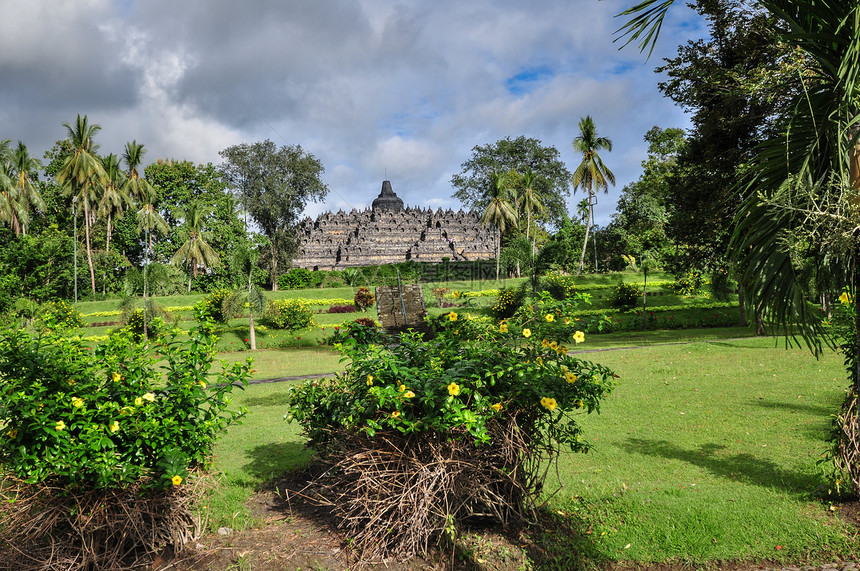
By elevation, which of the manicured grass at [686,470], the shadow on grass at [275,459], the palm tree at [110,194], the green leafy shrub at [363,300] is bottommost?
the shadow on grass at [275,459]

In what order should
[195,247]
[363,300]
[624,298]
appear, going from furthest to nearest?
[195,247]
[363,300]
[624,298]

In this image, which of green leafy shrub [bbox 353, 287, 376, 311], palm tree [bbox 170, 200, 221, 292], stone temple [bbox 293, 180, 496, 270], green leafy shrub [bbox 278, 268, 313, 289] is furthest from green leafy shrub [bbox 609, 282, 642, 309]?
stone temple [bbox 293, 180, 496, 270]

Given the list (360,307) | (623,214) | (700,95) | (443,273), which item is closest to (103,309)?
(360,307)

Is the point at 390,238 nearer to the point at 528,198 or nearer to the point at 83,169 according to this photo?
the point at 528,198

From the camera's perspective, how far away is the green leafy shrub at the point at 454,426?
3.33m

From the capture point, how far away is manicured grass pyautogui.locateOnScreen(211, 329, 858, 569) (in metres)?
3.56

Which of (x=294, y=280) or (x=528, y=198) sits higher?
(x=528, y=198)

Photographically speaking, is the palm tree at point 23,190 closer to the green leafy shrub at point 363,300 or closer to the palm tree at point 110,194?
the palm tree at point 110,194

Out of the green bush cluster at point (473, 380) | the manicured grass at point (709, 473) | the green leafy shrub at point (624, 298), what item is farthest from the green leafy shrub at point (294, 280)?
the green bush cluster at point (473, 380)

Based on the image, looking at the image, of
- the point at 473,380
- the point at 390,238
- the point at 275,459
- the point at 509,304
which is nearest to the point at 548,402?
the point at 473,380

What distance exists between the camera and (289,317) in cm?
2027

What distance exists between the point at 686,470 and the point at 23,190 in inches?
1465

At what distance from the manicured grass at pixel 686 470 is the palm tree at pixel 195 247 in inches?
1050

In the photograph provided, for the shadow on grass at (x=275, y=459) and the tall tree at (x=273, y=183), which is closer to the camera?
the shadow on grass at (x=275, y=459)
